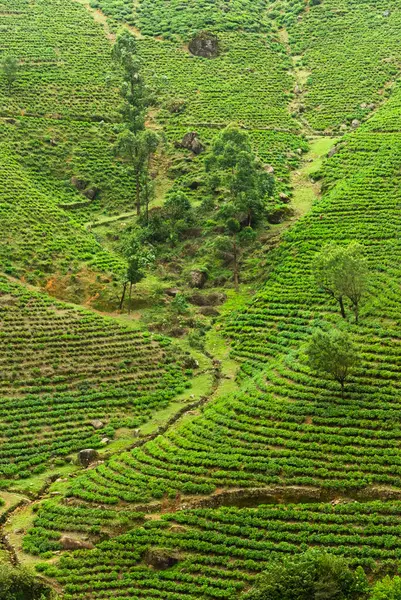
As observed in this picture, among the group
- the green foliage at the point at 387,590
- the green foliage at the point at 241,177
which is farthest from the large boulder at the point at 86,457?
the green foliage at the point at 241,177

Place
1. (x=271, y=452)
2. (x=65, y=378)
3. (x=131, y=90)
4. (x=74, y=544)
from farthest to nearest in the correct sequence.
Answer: (x=131, y=90) → (x=65, y=378) → (x=271, y=452) → (x=74, y=544)

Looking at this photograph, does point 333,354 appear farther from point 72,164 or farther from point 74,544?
point 72,164

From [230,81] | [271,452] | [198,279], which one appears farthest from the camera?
[230,81]

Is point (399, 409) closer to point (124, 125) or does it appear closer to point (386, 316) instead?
point (386, 316)

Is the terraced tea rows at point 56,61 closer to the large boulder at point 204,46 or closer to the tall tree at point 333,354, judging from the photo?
the large boulder at point 204,46

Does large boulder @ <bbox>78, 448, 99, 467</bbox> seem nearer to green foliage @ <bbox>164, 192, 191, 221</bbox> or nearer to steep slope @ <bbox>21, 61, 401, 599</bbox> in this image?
steep slope @ <bbox>21, 61, 401, 599</bbox>

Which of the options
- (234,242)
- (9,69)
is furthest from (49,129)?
(234,242)

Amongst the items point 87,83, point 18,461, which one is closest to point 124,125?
point 87,83
